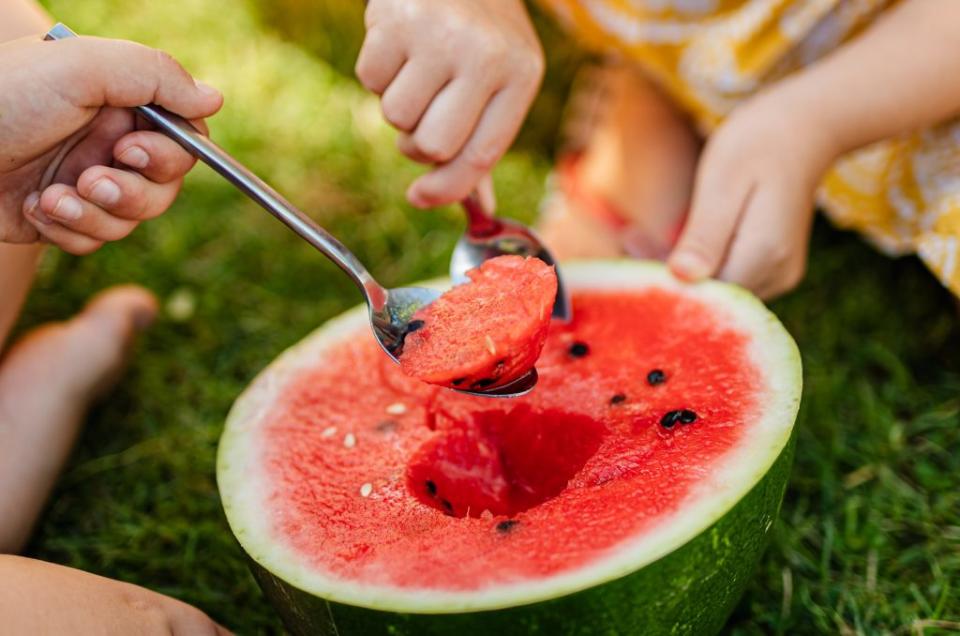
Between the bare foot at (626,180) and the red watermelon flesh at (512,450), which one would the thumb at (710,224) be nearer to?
the red watermelon flesh at (512,450)

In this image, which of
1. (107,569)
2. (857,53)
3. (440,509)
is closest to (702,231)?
(857,53)

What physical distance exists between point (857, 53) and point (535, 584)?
3.64ft

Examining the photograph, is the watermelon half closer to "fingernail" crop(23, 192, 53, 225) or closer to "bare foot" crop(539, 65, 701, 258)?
"fingernail" crop(23, 192, 53, 225)

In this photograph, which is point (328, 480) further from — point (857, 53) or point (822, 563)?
point (857, 53)

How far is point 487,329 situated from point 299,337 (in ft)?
2.71

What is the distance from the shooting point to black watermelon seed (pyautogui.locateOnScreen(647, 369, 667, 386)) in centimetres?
123

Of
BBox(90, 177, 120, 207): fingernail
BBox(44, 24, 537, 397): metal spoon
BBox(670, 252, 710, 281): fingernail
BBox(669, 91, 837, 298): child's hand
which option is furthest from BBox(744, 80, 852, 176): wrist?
BBox(90, 177, 120, 207): fingernail

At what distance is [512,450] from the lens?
1.28 m

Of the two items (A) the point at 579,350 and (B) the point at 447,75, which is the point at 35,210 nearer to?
(B) the point at 447,75

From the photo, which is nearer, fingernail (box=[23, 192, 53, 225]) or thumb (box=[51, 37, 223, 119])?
thumb (box=[51, 37, 223, 119])

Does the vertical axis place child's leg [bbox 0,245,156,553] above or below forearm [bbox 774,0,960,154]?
below

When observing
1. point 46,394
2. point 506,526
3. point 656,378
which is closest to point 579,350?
point 656,378

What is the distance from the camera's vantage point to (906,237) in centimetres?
165

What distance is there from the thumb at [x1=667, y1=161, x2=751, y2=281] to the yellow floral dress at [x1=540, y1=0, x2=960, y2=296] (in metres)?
0.31
